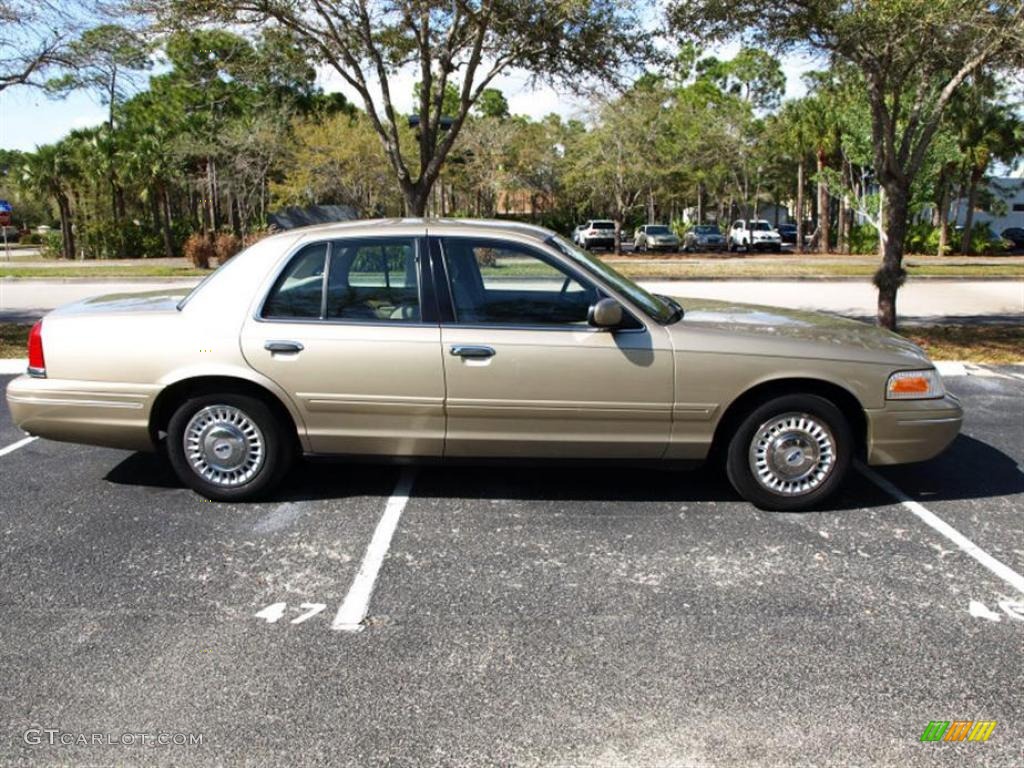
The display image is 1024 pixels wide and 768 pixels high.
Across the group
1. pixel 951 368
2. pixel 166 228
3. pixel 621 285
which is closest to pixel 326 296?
pixel 621 285

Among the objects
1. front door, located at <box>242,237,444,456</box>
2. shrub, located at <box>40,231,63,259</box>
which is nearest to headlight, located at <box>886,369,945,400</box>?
front door, located at <box>242,237,444,456</box>

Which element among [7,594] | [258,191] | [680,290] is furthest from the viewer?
[258,191]

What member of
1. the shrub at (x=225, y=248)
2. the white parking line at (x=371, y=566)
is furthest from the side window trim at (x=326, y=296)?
the shrub at (x=225, y=248)

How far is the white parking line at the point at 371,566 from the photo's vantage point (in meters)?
3.43

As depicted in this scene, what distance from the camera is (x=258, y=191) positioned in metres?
36.4

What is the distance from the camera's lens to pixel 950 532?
4.36 meters

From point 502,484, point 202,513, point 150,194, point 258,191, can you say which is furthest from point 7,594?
point 150,194

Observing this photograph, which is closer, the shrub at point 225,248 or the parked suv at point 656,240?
the shrub at point 225,248

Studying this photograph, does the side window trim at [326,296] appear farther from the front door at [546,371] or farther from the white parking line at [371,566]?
the white parking line at [371,566]

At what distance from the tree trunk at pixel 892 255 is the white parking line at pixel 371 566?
719 cm

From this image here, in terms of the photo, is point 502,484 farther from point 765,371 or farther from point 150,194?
point 150,194

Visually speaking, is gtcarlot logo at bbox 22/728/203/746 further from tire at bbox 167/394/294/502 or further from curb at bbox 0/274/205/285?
curb at bbox 0/274/205/285

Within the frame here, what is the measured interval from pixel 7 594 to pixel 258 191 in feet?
115

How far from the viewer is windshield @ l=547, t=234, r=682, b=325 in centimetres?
457
